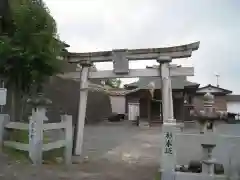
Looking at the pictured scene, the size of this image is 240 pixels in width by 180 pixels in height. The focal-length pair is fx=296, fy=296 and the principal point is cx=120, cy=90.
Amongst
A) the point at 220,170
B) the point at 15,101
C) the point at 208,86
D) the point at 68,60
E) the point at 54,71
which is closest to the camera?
the point at 220,170

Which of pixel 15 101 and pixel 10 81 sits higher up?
pixel 10 81

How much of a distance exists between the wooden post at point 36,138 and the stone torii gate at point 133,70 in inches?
94.4

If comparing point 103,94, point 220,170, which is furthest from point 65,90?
point 220,170

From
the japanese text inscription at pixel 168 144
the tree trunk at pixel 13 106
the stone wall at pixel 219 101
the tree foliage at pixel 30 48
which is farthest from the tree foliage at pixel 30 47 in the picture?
the stone wall at pixel 219 101

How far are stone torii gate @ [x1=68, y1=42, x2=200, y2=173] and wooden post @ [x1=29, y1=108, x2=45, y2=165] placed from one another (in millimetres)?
2397

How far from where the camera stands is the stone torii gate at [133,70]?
8953 mm

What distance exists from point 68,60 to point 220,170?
649 centimetres

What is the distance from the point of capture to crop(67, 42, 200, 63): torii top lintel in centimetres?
900

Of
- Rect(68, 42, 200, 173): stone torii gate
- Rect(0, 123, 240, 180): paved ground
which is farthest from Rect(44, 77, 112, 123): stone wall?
Rect(68, 42, 200, 173): stone torii gate

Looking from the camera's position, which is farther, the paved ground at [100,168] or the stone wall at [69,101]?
the stone wall at [69,101]

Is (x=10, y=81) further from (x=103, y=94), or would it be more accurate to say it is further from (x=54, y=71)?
(x=103, y=94)

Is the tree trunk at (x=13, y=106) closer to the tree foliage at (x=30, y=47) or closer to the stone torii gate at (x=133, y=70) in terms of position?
the tree foliage at (x=30, y=47)

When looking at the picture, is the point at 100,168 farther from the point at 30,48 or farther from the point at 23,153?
the point at 30,48

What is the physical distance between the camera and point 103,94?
32.3 metres
